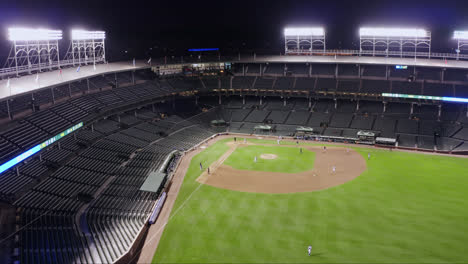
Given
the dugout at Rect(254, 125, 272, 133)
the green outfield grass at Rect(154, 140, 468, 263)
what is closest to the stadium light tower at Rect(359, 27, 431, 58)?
the dugout at Rect(254, 125, 272, 133)

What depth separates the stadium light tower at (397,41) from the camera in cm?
6712

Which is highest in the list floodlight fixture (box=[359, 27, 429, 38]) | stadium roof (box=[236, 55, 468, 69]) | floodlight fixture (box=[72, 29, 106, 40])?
floodlight fixture (box=[359, 27, 429, 38])

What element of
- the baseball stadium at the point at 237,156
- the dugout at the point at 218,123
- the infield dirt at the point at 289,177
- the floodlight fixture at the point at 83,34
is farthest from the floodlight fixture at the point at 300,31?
the floodlight fixture at the point at 83,34

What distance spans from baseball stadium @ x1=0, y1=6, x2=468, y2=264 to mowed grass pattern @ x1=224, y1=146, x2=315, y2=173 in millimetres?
422

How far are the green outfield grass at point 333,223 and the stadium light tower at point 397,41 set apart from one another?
3135 cm

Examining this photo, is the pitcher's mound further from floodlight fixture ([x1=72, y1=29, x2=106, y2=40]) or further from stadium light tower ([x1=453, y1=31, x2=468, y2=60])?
stadium light tower ([x1=453, y1=31, x2=468, y2=60])

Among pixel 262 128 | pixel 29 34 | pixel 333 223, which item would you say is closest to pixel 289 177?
pixel 333 223

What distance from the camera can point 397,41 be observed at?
74312 mm

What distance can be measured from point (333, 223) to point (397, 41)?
55.3m

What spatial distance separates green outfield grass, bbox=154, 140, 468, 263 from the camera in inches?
1142

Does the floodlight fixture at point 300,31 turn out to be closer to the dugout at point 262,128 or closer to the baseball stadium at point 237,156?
the baseball stadium at point 237,156

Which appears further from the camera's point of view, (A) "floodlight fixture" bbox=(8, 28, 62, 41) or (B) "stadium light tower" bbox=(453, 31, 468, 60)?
(B) "stadium light tower" bbox=(453, 31, 468, 60)

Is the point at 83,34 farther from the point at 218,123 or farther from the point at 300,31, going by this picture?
the point at 300,31

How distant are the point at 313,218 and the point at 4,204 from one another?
29.5 metres
